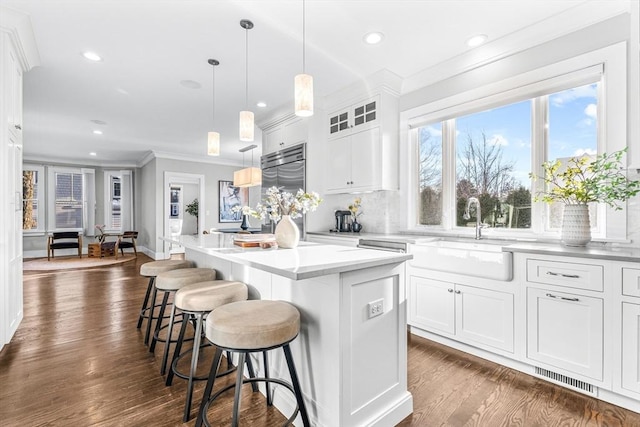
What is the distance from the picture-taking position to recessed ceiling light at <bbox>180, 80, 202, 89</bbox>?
368 centimetres

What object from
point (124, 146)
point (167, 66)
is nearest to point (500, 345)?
point (167, 66)

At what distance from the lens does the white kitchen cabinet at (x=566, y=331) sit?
194 centimetres

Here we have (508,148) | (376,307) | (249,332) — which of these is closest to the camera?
(249,332)

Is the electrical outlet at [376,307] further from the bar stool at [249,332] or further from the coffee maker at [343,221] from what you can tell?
the coffee maker at [343,221]

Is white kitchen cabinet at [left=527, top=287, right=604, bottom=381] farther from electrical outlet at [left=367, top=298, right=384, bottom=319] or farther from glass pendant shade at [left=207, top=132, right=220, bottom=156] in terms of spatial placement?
glass pendant shade at [left=207, top=132, right=220, bottom=156]

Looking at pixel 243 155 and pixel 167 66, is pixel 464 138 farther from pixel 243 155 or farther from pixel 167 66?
pixel 243 155

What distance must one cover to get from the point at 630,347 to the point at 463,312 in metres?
0.97

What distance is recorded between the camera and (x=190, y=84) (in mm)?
3754

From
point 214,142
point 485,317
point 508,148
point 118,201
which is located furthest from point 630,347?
point 118,201

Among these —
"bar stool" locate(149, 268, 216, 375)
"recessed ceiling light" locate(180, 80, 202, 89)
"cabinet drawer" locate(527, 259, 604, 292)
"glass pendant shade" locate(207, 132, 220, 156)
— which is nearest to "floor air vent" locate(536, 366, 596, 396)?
"cabinet drawer" locate(527, 259, 604, 292)

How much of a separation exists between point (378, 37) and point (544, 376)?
2927 mm

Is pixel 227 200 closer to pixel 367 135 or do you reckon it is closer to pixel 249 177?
pixel 249 177

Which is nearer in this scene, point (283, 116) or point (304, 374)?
point (304, 374)

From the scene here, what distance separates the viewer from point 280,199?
7.18 feet
